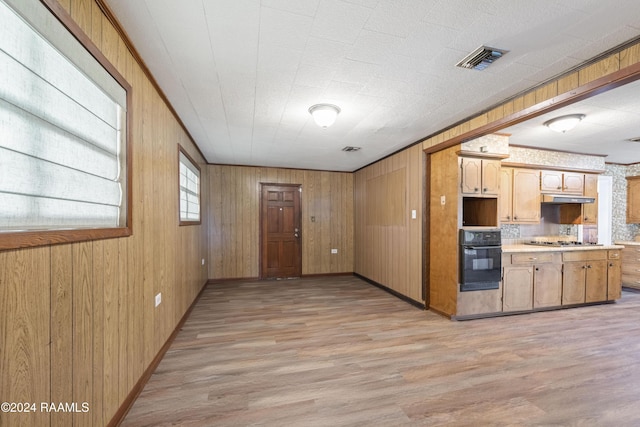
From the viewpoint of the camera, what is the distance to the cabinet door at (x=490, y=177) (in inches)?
142

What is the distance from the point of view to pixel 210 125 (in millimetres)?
3430

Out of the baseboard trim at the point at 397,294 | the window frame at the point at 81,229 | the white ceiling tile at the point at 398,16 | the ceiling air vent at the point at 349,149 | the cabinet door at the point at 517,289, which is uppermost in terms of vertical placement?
the white ceiling tile at the point at 398,16

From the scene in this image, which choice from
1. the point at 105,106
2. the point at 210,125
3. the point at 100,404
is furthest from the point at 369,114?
the point at 100,404

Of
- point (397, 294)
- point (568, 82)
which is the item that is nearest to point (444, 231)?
point (397, 294)

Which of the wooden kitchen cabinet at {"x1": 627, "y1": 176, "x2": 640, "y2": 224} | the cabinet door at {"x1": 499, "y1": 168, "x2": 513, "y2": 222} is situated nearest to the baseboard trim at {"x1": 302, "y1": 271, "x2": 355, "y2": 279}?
the cabinet door at {"x1": 499, "y1": 168, "x2": 513, "y2": 222}

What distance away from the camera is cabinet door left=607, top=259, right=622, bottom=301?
4.18 meters

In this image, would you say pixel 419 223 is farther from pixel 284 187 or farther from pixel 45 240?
pixel 45 240

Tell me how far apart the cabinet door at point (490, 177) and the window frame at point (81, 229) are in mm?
3924

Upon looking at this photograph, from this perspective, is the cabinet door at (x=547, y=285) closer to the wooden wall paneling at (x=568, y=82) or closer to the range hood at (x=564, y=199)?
the range hood at (x=564, y=199)

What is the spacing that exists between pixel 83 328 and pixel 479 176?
414 centimetres

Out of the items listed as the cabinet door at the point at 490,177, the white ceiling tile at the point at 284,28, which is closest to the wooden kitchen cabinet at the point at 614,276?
the cabinet door at the point at 490,177

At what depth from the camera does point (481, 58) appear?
1.95 meters

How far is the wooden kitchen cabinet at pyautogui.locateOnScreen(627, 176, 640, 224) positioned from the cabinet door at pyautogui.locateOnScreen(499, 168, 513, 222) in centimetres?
337

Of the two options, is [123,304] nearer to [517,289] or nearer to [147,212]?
[147,212]
